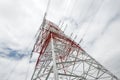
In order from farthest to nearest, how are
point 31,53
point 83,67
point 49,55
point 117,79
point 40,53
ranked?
point 31,53 → point 40,53 → point 49,55 → point 83,67 → point 117,79

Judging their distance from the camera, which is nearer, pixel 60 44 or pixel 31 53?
pixel 60 44

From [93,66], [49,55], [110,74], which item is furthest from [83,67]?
[49,55]

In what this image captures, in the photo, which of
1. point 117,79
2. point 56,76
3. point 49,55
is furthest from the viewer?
point 49,55

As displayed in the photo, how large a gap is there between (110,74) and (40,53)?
463cm

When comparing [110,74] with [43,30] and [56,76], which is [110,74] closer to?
[56,76]

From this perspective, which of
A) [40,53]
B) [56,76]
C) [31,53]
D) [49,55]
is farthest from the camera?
[31,53]

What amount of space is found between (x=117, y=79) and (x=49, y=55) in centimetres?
417

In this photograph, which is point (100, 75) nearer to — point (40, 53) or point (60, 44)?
point (60, 44)

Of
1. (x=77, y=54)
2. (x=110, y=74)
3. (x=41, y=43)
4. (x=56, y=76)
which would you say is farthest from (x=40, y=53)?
(x=56, y=76)

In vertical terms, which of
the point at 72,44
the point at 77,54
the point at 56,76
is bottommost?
the point at 56,76

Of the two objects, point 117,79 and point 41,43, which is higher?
point 41,43

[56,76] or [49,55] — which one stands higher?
[49,55]

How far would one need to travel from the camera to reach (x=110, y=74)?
30.2ft

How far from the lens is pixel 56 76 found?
6.07m
